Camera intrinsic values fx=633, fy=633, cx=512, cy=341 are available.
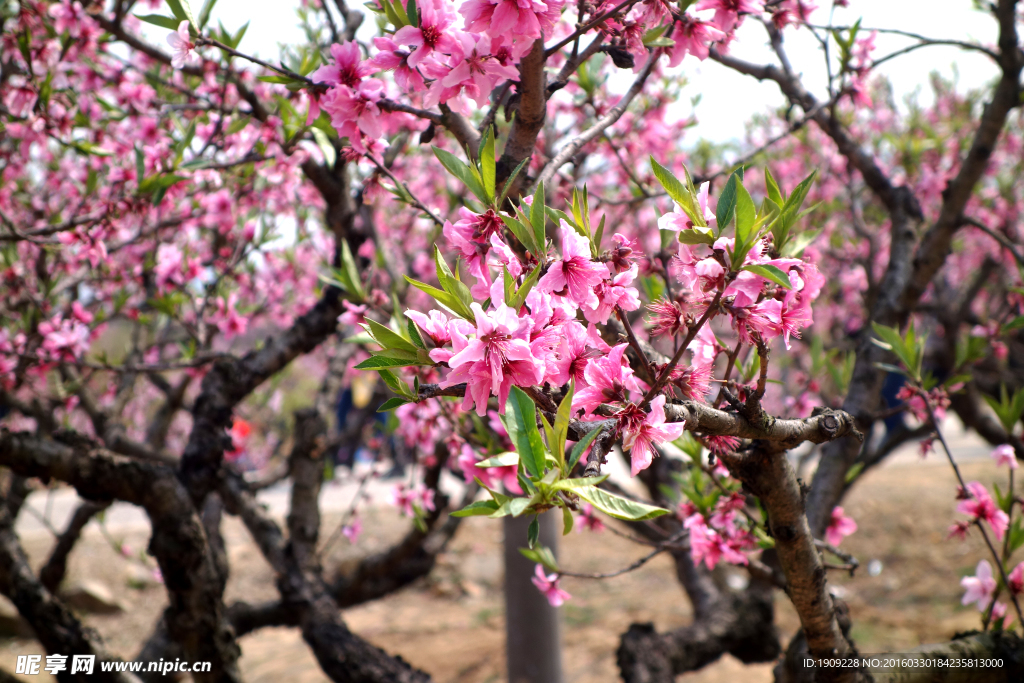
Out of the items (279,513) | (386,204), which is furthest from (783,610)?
(279,513)

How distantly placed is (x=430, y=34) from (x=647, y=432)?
90 centimetres

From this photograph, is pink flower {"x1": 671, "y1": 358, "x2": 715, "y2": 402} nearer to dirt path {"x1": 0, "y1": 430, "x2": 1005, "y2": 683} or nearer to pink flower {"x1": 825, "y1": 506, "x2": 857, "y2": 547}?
pink flower {"x1": 825, "y1": 506, "x2": 857, "y2": 547}

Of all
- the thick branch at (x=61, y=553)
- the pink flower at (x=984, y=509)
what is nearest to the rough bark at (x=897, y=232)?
the pink flower at (x=984, y=509)

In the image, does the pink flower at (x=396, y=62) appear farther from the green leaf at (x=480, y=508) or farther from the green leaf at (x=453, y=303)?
the green leaf at (x=480, y=508)

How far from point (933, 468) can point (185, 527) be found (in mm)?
11496

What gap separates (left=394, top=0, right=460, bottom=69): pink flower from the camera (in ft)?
4.11

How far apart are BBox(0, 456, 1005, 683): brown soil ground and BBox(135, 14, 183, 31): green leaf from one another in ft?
15.5

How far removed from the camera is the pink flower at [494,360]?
90 cm

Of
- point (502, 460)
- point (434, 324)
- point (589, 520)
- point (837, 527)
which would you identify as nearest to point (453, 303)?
point (434, 324)

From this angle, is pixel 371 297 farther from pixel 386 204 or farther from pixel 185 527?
pixel 386 204

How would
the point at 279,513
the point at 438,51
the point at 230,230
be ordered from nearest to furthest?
the point at 438,51, the point at 230,230, the point at 279,513

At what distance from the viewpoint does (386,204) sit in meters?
6.34

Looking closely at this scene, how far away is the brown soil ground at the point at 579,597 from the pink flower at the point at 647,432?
4.52 metres

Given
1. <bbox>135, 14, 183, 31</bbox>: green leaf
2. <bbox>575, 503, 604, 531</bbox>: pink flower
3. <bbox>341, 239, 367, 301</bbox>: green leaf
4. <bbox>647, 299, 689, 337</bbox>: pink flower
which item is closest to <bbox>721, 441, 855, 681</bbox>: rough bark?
<bbox>647, 299, 689, 337</bbox>: pink flower
